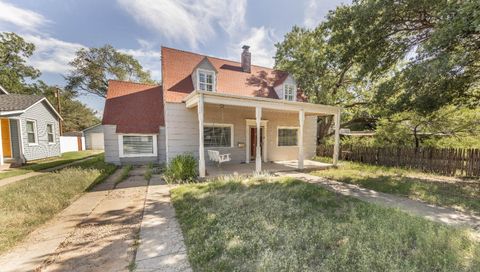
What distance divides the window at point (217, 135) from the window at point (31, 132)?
1106 cm

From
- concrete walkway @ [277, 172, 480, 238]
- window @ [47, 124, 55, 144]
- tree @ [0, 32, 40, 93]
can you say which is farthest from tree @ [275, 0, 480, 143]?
tree @ [0, 32, 40, 93]

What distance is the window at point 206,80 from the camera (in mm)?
10328

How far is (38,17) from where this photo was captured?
1072cm

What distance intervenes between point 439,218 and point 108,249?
622 centimetres

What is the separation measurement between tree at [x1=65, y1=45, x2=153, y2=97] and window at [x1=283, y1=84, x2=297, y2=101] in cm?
2306

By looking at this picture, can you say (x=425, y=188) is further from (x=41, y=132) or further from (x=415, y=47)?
(x=41, y=132)

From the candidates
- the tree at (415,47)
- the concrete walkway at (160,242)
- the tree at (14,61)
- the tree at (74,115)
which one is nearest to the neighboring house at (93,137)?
the tree at (14,61)

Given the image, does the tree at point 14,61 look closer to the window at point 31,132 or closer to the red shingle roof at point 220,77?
the window at point 31,132

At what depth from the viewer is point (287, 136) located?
12.7 m

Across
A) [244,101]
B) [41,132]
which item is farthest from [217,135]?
[41,132]

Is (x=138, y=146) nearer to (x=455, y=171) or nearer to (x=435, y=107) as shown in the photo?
(x=435, y=107)

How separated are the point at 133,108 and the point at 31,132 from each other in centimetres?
650

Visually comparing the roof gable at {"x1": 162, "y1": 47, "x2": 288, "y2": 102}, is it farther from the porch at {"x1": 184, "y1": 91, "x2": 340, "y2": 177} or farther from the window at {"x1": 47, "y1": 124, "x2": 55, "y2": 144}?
the window at {"x1": 47, "y1": 124, "x2": 55, "y2": 144}

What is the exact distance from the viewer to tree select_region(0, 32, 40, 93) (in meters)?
22.2
